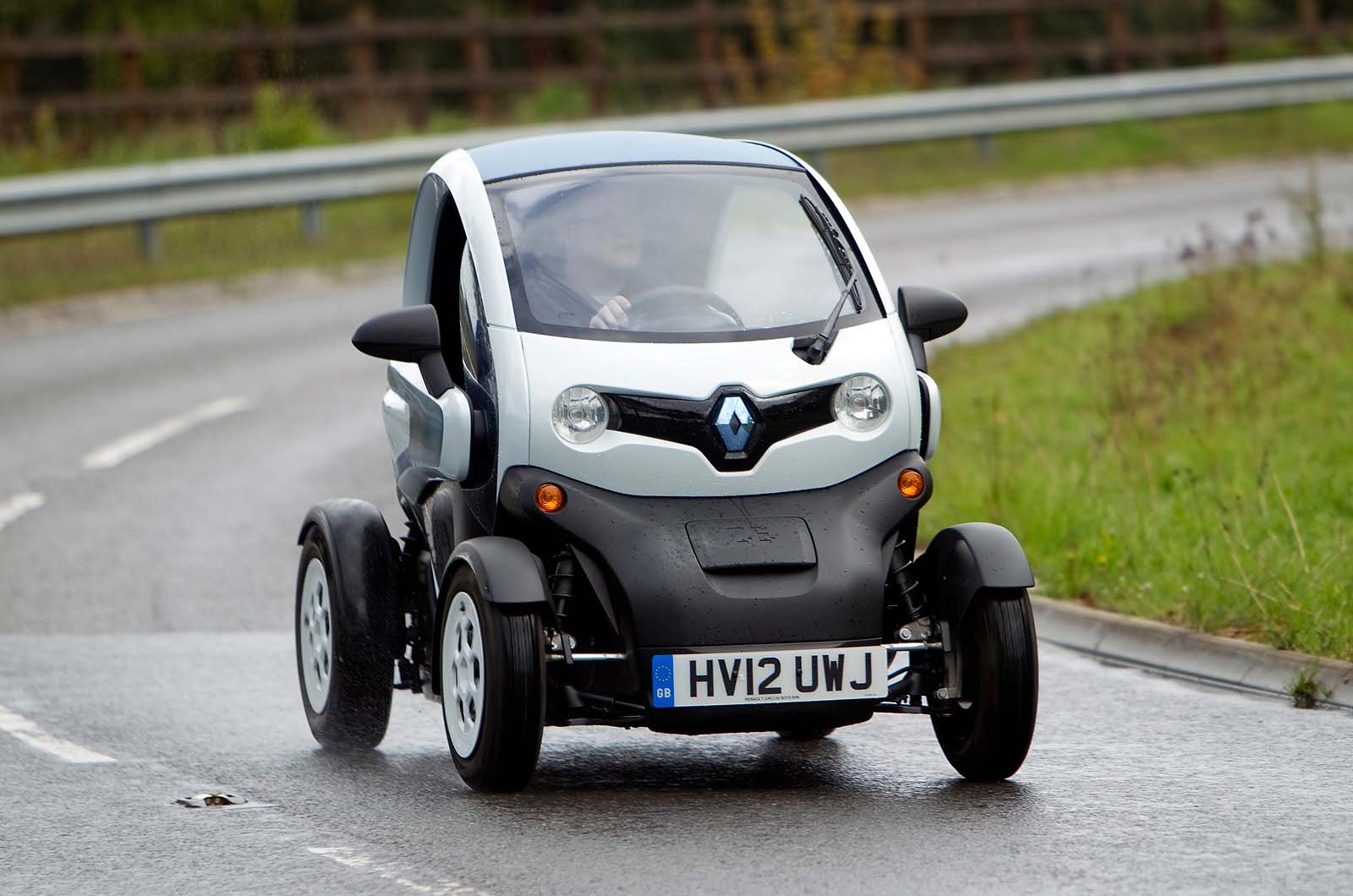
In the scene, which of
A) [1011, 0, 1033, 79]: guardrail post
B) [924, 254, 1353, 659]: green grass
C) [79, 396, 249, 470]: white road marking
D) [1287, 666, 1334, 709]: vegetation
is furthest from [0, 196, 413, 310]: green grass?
[1287, 666, 1334, 709]: vegetation

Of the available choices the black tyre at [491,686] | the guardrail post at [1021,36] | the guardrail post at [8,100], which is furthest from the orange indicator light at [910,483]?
the guardrail post at [1021,36]

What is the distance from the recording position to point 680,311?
264 inches

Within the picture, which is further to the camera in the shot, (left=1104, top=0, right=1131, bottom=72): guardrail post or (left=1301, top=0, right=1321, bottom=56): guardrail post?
(left=1301, top=0, right=1321, bottom=56): guardrail post

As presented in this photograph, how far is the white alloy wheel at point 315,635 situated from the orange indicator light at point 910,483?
1.93m

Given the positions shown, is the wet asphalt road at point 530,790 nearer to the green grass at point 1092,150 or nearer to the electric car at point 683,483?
the electric car at point 683,483

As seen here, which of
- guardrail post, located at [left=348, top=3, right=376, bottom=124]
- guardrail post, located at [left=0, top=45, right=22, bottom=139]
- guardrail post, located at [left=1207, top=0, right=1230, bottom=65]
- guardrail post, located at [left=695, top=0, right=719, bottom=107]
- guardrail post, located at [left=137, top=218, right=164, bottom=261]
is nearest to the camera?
guardrail post, located at [left=137, top=218, right=164, bottom=261]

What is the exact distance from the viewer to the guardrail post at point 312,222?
23.6 meters

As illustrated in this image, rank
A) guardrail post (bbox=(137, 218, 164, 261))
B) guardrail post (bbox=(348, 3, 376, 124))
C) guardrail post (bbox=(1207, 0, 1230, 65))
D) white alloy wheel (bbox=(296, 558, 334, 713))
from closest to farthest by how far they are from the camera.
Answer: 1. white alloy wheel (bbox=(296, 558, 334, 713))
2. guardrail post (bbox=(137, 218, 164, 261))
3. guardrail post (bbox=(348, 3, 376, 124))
4. guardrail post (bbox=(1207, 0, 1230, 65))

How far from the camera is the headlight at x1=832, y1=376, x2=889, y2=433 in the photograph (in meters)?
6.52

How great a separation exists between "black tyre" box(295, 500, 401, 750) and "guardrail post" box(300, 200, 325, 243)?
1653 centimetres

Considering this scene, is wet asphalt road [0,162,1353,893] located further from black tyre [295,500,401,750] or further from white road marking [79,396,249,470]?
white road marking [79,396,249,470]

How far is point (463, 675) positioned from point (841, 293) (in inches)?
63.3

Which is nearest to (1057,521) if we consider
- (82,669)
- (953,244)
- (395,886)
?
(82,669)

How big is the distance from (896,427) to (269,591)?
15.2 feet
